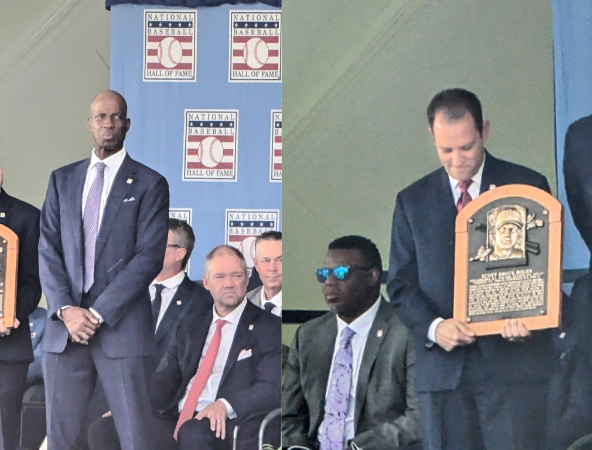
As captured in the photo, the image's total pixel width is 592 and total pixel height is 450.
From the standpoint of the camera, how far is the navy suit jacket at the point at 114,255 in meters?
4.41

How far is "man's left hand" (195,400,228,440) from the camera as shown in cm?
430

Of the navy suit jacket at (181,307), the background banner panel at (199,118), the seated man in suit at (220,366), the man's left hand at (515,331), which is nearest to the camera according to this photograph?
the man's left hand at (515,331)

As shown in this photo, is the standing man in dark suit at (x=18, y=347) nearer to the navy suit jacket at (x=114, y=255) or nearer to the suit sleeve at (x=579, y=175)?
the navy suit jacket at (x=114, y=255)

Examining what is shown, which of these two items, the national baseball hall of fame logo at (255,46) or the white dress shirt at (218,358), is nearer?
the white dress shirt at (218,358)

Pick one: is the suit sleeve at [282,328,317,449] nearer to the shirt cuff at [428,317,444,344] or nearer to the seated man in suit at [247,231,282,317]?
the seated man in suit at [247,231,282,317]

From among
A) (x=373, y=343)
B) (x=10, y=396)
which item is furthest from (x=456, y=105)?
(x=10, y=396)

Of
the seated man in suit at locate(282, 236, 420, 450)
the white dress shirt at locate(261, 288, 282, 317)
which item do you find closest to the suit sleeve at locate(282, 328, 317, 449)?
the seated man in suit at locate(282, 236, 420, 450)

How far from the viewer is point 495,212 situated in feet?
13.9

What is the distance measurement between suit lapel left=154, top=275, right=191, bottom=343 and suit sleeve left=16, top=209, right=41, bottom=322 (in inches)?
26.3

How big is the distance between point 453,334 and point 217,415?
1.25m

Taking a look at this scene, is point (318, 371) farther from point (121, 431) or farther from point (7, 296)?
point (7, 296)

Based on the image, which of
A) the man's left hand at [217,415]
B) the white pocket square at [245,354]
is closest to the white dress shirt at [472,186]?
the white pocket square at [245,354]

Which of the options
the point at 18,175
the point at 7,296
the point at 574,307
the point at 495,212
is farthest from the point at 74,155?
the point at 574,307

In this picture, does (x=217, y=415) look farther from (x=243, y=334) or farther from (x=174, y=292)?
(x=174, y=292)
